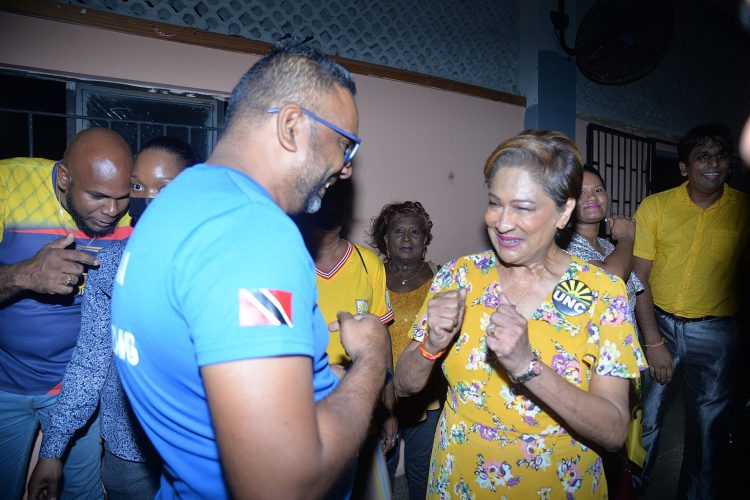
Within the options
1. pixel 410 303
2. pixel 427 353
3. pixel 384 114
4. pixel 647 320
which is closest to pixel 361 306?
pixel 410 303

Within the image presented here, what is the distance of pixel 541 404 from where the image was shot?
162 centimetres

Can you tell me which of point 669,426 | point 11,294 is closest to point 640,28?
point 669,426

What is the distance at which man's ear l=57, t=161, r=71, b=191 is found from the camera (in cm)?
224

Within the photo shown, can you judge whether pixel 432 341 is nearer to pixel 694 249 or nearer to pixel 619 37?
pixel 694 249

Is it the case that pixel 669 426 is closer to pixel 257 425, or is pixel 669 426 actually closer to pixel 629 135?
pixel 629 135

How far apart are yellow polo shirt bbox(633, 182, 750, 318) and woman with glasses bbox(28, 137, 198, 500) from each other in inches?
146

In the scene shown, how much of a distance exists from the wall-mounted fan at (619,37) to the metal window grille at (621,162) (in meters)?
0.65

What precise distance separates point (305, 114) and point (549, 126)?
413 centimetres

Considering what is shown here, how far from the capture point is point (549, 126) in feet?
15.1

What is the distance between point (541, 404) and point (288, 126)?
1.33m

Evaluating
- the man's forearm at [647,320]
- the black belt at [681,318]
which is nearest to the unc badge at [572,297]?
the man's forearm at [647,320]

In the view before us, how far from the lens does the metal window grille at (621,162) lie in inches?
208

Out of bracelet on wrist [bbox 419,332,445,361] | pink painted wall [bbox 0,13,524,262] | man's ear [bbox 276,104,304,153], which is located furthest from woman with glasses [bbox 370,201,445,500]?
man's ear [bbox 276,104,304,153]

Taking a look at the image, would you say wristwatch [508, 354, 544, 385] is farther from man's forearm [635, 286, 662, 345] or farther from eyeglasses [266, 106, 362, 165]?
man's forearm [635, 286, 662, 345]
